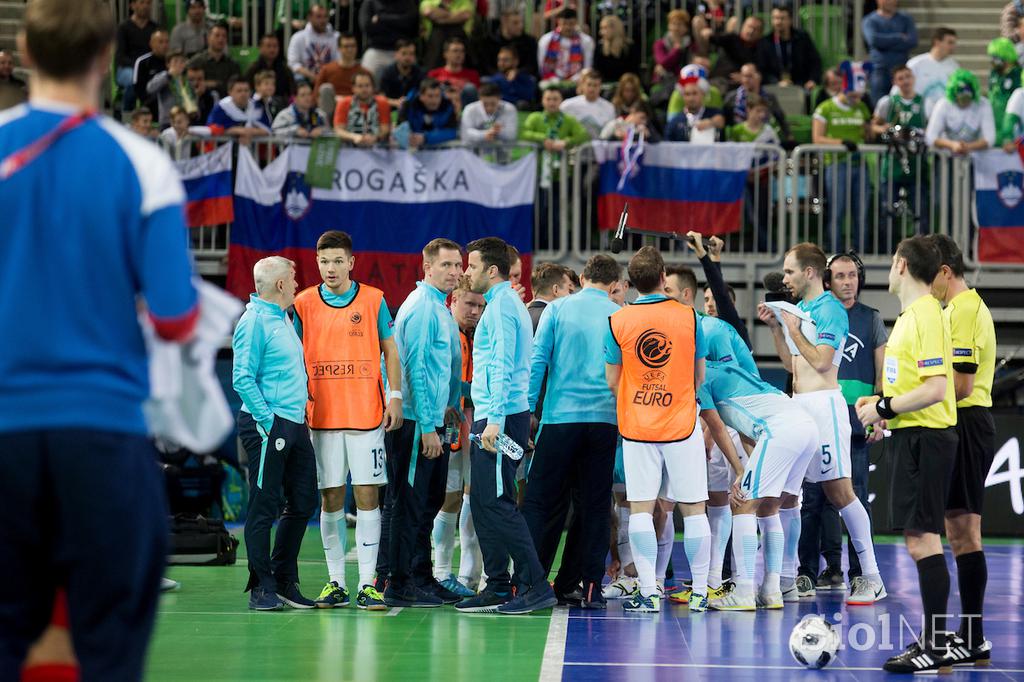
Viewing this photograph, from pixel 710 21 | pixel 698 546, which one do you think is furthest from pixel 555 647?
pixel 710 21

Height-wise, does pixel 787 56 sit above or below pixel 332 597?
above

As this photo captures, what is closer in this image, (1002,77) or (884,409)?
(884,409)

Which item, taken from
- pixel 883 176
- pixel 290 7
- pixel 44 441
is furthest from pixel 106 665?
pixel 290 7

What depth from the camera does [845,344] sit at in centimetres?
1037

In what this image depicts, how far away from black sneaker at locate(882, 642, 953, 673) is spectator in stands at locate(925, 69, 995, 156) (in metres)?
9.66

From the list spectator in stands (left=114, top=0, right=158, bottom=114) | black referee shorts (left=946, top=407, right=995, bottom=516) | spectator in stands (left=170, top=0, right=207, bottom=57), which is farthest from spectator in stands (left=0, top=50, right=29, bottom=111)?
black referee shorts (left=946, top=407, right=995, bottom=516)

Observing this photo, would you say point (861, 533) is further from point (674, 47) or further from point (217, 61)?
point (217, 61)

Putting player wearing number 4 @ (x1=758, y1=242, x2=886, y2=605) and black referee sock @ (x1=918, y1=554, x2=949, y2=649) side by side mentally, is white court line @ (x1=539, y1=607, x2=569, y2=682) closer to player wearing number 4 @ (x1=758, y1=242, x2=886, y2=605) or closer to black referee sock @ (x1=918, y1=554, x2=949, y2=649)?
black referee sock @ (x1=918, y1=554, x2=949, y2=649)

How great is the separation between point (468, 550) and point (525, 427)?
4.25 feet

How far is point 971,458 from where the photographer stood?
7.23 meters

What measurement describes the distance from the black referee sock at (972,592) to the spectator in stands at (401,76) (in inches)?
430

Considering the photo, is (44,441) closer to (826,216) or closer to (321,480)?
(321,480)

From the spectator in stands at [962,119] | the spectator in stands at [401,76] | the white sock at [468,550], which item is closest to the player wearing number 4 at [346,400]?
the white sock at [468,550]

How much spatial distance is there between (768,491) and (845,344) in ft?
5.93
